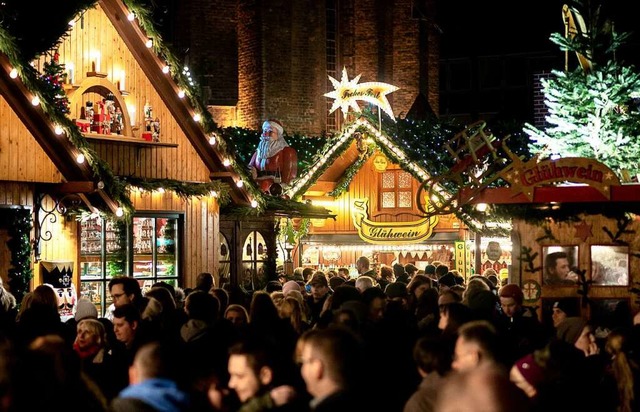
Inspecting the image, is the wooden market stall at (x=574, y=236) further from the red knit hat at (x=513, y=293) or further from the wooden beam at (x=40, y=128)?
the wooden beam at (x=40, y=128)

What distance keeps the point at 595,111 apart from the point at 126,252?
27.8 feet

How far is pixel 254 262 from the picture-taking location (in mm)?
23094

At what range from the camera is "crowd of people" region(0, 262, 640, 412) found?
608 centimetres

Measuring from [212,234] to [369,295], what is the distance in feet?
30.6

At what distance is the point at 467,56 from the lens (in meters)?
53.4

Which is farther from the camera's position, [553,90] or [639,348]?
[553,90]

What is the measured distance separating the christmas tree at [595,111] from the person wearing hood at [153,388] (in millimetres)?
13732

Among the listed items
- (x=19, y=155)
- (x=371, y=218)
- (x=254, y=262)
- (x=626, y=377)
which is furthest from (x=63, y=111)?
(x=371, y=218)

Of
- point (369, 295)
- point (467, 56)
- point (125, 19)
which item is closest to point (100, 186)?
point (125, 19)

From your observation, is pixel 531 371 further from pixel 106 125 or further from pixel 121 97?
pixel 121 97

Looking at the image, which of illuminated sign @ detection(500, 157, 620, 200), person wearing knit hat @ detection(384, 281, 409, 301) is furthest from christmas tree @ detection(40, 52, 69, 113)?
illuminated sign @ detection(500, 157, 620, 200)

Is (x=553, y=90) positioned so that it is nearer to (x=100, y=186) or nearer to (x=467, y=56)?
(x=100, y=186)

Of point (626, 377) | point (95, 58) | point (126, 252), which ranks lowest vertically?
point (626, 377)

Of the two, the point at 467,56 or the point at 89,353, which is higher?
the point at 467,56
